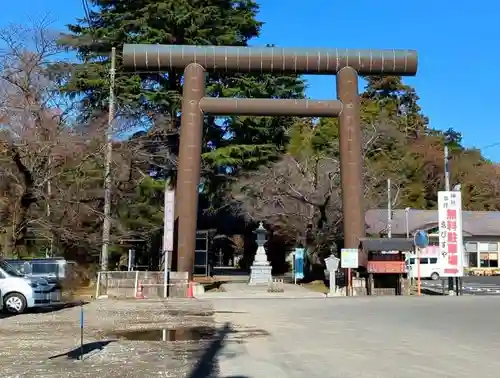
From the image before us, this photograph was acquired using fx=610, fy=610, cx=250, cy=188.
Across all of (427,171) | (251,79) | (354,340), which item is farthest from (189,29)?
(427,171)

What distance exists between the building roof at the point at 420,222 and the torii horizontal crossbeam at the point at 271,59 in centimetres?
2654

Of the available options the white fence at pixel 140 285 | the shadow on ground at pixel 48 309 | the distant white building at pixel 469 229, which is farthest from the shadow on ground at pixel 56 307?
the distant white building at pixel 469 229

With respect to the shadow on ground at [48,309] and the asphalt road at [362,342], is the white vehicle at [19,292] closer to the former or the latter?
the shadow on ground at [48,309]

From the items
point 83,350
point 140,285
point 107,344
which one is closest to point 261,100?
point 140,285

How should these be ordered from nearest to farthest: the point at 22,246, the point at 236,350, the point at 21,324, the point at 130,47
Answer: the point at 236,350 → the point at 21,324 → the point at 130,47 → the point at 22,246

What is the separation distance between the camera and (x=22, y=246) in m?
27.7

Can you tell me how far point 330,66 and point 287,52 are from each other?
78.2 inches

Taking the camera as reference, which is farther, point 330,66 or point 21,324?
point 330,66

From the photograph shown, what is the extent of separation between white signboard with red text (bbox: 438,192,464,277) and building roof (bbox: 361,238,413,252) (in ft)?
5.28

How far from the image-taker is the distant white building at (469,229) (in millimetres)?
53281

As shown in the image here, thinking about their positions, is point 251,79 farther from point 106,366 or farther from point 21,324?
point 106,366

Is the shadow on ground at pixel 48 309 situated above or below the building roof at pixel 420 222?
below

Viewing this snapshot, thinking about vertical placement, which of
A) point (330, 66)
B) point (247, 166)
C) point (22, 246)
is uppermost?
point (330, 66)

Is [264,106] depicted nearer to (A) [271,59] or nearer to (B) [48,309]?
(A) [271,59]
